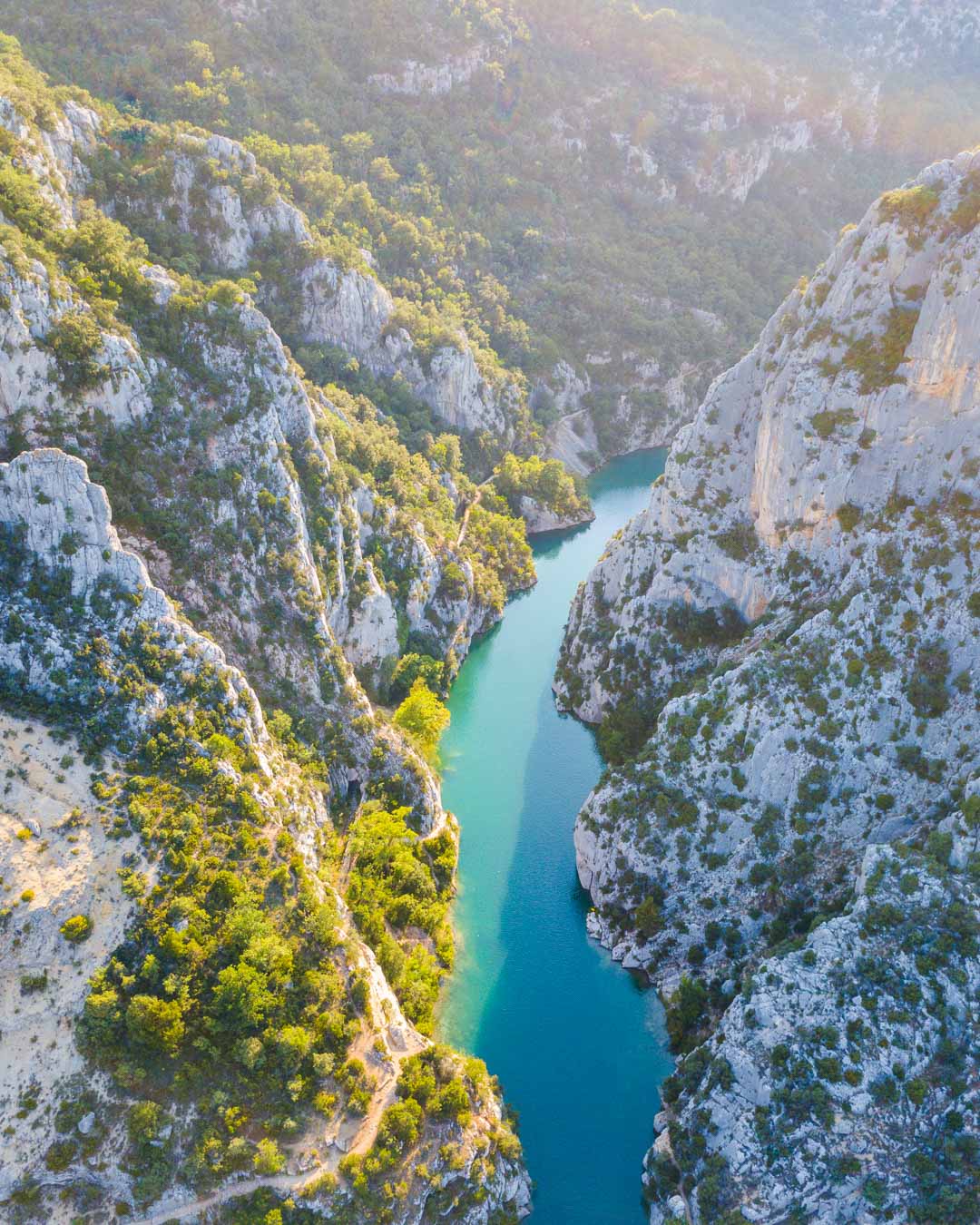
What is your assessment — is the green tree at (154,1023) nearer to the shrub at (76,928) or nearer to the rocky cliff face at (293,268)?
the shrub at (76,928)

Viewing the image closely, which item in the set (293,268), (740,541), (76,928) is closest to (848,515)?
(740,541)

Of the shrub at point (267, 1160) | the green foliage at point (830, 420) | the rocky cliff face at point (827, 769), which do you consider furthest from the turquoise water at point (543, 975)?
the green foliage at point (830, 420)

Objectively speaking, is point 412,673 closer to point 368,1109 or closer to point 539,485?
point 368,1109

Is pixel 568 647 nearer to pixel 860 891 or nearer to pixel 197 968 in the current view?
pixel 860 891

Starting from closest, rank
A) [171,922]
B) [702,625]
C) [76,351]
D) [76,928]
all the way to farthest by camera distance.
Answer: [76,928] → [171,922] → [76,351] → [702,625]

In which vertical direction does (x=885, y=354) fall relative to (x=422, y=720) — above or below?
above

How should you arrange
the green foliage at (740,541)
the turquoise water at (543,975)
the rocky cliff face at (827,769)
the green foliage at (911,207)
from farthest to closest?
the green foliage at (740,541) → the green foliage at (911,207) → the turquoise water at (543,975) → the rocky cliff face at (827,769)

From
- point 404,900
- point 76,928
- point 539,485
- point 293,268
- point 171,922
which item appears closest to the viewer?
point 76,928
